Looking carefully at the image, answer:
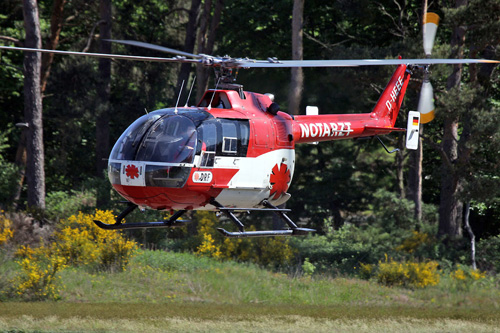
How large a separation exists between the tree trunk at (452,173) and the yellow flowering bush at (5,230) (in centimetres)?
1466

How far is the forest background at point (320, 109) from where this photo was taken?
2261 cm

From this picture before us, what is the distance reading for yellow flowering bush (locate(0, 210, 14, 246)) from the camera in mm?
19141

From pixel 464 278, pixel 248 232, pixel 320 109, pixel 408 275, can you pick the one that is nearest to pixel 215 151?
pixel 248 232

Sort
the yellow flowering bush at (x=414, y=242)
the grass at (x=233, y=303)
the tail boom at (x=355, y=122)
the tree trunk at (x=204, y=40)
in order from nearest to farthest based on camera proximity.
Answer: the tail boom at (x=355, y=122) → the grass at (x=233, y=303) → the yellow flowering bush at (x=414, y=242) → the tree trunk at (x=204, y=40)

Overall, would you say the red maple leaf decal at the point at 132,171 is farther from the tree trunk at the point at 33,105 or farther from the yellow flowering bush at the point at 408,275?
the tree trunk at the point at 33,105

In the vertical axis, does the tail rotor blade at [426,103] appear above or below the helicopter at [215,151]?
above

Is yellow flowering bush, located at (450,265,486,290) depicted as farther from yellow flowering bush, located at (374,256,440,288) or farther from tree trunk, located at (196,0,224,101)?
tree trunk, located at (196,0,224,101)

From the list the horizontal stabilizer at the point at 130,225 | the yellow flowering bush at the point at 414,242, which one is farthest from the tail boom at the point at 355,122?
→ the yellow flowering bush at the point at 414,242

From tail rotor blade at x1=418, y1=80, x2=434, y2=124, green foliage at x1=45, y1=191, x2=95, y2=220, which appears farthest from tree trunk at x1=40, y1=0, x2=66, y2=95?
tail rotor blade at x1=418, y1=80, x2=434, y2=124

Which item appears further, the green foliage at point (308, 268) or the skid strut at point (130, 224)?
the green foliage at point (308, 268)

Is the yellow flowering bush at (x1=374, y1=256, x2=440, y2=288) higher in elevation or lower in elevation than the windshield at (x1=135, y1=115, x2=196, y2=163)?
lower

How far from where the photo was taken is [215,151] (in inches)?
436

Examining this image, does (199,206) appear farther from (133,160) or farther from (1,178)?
(1,178)

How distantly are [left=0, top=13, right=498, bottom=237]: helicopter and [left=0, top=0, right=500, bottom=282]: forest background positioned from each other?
380 inches
